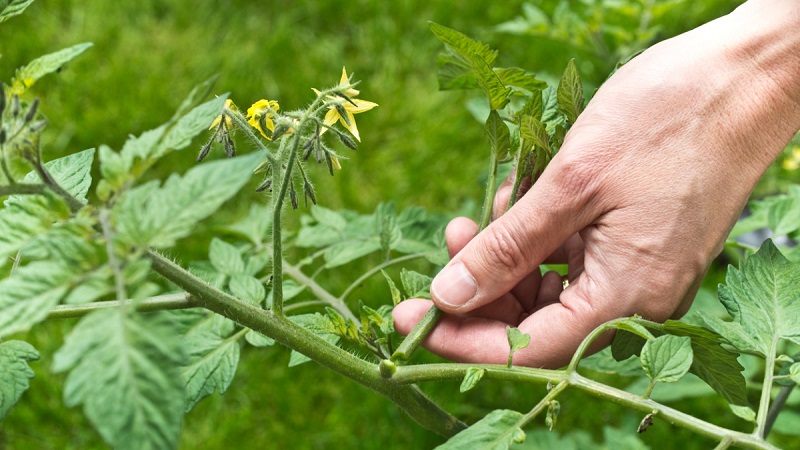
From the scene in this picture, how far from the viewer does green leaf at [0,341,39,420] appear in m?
1.15

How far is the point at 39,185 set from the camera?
0.95m

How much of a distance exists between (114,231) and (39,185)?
0.45 ft

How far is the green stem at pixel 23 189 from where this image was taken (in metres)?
0.93

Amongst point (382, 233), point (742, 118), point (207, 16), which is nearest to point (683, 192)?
point (742, 118)

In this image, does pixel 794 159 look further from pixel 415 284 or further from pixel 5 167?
pixel 5 167

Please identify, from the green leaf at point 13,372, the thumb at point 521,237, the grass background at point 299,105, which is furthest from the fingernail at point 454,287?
the grass background at point 299,105

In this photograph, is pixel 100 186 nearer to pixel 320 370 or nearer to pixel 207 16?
pixel 320 370

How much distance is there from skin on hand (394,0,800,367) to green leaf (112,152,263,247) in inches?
25.9

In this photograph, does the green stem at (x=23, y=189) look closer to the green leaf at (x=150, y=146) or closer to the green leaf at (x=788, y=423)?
the green leaf at (x=150, y=146)

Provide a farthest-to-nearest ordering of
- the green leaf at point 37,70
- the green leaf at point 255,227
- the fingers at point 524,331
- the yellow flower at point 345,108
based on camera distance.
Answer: the green leaf at point 255,227
the fingers at point 524,331
the yellow flower at point 345,108
the green leaf at point 37,70

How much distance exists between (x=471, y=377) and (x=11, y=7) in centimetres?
87

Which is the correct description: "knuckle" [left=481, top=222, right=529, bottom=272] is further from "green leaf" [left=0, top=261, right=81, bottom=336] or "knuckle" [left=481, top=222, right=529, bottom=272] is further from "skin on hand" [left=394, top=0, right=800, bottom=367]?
"green leaf" [left=0, top=261, right=81, bottom=336]

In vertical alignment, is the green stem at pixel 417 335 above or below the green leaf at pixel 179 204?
below

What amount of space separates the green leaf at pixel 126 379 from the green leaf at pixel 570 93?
34.3 inches
